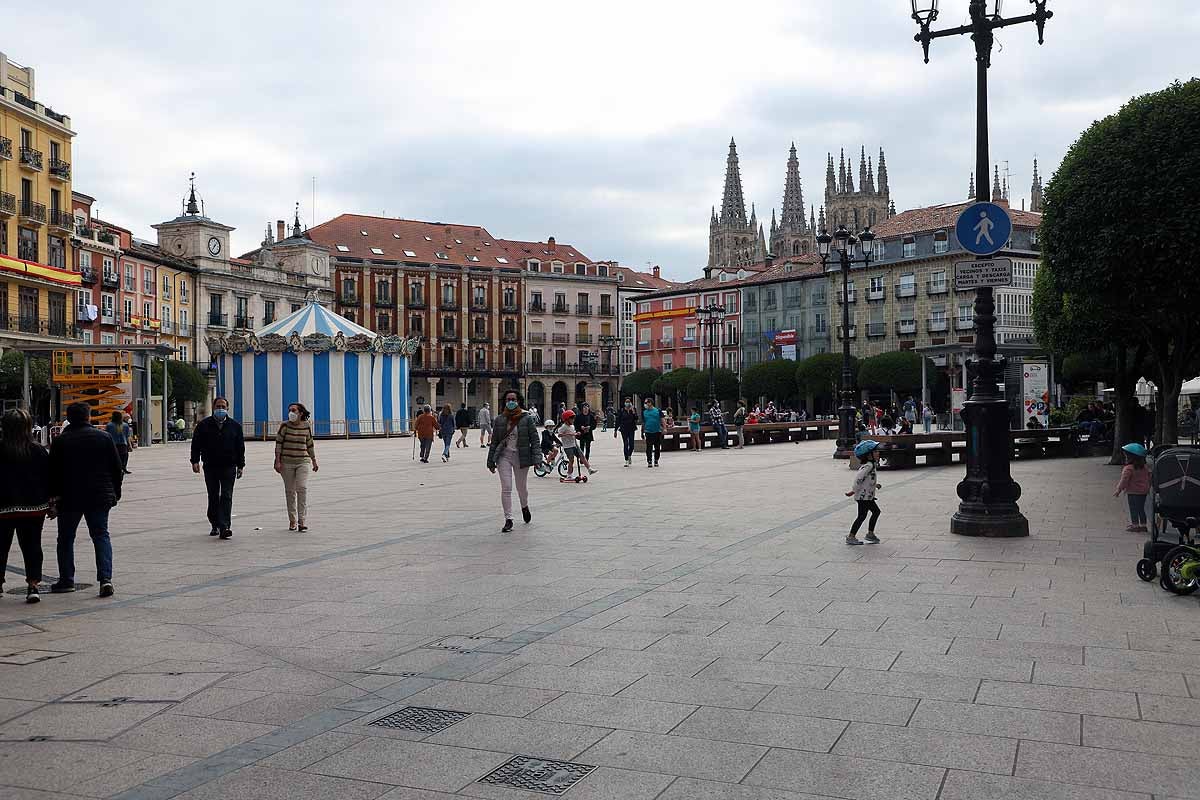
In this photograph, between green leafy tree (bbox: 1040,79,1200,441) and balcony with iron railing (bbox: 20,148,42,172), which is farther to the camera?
balcony with iron railing (bbox: 20,148,42,172)

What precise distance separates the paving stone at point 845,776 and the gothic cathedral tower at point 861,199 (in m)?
114


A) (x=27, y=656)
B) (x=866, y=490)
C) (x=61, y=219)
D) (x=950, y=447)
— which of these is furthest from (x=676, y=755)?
(x=61, y=219)

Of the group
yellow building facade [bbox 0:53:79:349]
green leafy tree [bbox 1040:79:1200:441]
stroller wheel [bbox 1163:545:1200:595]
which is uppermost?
yellow building facade [bbox 0:53:79:349]

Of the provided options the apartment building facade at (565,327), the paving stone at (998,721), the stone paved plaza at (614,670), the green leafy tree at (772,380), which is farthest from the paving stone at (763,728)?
the apartment building facade at (565,327)

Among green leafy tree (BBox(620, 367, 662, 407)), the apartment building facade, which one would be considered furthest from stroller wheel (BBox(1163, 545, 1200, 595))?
the apartment building facade

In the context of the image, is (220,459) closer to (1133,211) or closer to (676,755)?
(676,755)

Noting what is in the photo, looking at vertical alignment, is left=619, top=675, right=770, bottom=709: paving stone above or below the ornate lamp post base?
below

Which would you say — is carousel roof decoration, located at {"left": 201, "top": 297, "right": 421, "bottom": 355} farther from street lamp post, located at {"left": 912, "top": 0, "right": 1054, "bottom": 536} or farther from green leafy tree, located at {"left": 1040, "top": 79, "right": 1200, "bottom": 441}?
Result: street lamp post, located at {"left": 912, "top": 0, "right": 1054, "bottom": 536}

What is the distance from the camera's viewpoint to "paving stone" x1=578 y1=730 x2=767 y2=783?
4.18 m

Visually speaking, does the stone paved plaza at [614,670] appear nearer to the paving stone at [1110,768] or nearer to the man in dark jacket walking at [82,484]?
the paving stone at [1110,768]

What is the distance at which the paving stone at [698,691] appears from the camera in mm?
5109

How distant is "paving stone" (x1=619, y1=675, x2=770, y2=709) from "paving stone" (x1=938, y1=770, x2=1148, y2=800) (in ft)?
3.97

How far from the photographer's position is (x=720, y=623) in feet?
22.6

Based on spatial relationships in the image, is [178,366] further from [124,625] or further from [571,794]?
[571,794]
